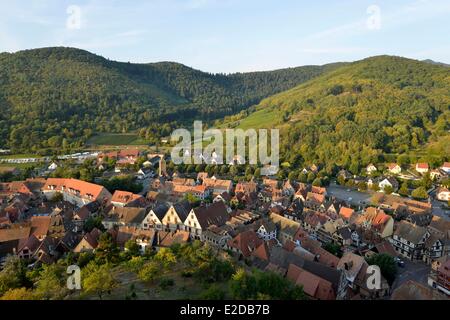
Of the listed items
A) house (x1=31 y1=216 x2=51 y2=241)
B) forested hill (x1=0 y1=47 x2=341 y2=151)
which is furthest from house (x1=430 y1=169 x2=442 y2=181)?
forested hill (x1=0 y1=47 x2=341 y2=151)

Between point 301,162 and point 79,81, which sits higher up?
point 79,81

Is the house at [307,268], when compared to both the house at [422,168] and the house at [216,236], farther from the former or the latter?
the house at [422,168]

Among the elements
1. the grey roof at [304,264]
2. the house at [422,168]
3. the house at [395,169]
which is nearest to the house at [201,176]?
the grey roof at [304,264]

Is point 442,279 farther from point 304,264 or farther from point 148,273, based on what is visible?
point 148,273

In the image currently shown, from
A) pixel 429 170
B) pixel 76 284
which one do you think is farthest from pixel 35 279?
pixel 429 170

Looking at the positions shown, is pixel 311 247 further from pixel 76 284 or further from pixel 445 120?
pixel 445 120

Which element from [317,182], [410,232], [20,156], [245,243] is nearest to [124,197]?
[245,243]
